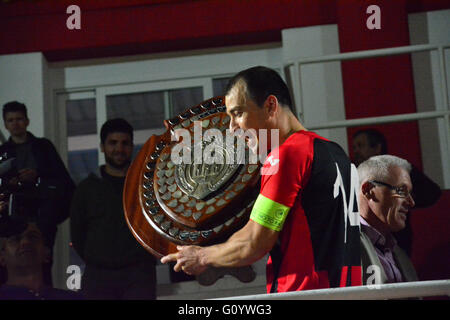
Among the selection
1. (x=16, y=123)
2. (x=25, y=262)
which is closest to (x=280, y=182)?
(x=25, y=262)

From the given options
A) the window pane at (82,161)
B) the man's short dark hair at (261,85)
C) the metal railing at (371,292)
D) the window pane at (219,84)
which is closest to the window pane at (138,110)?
the window pane at (82,161)

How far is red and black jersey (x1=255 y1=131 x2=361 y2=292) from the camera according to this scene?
51.9 inches

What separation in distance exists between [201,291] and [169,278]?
0.28 metres

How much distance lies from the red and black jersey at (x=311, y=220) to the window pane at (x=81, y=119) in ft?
24.5

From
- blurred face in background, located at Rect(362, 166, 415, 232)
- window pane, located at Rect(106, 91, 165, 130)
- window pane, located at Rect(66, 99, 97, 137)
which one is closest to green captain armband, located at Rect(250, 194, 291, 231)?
blurred face in background, located at Rect(362, 166, 415, 232)

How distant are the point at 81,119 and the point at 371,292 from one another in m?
7.78

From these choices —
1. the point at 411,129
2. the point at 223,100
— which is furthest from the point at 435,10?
the point at 223,100

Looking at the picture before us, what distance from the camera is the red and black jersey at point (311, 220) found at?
1318 mm

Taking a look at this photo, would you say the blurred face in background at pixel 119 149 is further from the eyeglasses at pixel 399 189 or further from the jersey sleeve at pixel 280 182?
the jersey sleeve at pixel 280 182

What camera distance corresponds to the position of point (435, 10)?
372cm

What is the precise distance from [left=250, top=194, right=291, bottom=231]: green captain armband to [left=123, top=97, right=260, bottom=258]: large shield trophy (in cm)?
8

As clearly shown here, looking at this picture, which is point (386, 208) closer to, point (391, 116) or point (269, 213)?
point (391, 116)

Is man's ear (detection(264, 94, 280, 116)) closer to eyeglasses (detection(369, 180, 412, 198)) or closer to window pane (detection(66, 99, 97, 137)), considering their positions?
eyeglasses (detection(369, 180, 412, 198))
